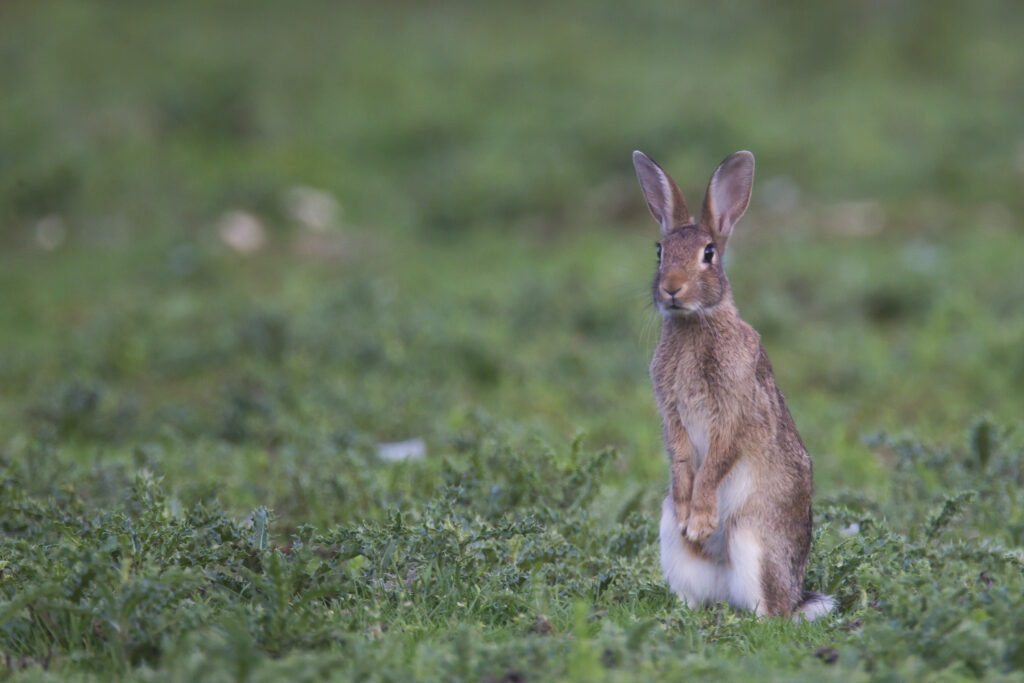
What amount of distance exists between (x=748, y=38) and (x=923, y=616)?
610 inches

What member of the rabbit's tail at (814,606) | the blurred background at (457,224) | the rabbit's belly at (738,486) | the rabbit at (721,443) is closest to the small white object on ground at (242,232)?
the blurred background at (457,224)

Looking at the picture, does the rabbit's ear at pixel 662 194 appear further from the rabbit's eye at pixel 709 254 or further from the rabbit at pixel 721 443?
the rabbit's eye at pixel 709 254

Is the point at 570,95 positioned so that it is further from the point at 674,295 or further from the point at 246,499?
the point at 674,295

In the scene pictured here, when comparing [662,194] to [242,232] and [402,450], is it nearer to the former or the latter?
[402,450]

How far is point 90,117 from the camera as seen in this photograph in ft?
45.5

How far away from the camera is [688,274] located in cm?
408

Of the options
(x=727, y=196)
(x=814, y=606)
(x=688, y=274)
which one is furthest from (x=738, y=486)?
(x=727, y=196)

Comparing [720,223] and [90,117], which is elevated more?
[90,117]

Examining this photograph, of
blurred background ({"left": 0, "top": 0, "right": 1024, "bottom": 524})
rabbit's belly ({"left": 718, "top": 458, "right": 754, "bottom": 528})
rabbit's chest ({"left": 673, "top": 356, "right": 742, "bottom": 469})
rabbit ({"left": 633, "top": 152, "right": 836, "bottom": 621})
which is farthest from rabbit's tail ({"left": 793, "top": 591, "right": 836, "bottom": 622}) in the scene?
blurred background ({"left": 0, "top": 0, "right": 1024, "bottom": 524})

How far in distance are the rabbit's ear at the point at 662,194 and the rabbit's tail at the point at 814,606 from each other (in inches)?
54.9

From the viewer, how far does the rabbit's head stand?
4.07 metres

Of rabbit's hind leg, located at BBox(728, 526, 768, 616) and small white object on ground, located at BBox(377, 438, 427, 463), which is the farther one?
small white object on ground, located at BBox(377, 438, 427, 463)

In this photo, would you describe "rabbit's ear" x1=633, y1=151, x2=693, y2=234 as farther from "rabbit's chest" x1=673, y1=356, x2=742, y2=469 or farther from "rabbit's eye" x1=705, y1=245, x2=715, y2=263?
"rabbit's chest" x1=673, y1=356, x2=742, y2=469

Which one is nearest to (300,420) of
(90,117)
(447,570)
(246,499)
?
(246,499)
